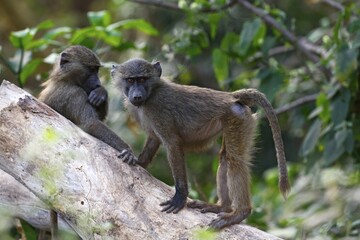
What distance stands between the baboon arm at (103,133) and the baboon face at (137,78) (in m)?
0.32

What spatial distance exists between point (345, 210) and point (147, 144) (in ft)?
7.99

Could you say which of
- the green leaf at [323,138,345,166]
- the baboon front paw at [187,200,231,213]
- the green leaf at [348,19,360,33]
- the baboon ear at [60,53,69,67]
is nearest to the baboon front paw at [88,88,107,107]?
the baboon ear at [60,53,69,67]

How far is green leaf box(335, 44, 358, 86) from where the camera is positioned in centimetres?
820

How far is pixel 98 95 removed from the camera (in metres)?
7.04

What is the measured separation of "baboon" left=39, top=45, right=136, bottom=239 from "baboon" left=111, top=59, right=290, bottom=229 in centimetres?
31

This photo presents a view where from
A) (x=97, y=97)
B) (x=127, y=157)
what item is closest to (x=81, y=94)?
(x=97, y=97)

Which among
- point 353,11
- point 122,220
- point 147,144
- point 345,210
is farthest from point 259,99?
point 353,11

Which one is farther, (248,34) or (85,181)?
(248,34)

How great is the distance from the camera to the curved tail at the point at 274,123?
6379mm

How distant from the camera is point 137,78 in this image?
6727 millimetres

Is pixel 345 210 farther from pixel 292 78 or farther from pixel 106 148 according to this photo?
pixel 106 148

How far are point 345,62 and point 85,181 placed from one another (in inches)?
136

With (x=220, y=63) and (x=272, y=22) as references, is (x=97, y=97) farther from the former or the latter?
(x=272, y=22)

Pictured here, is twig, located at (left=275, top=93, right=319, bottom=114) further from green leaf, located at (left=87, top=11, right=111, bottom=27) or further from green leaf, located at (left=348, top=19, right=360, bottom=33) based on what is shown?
green leaf, located at (left=87, top=11, right=111, bottom=27)
